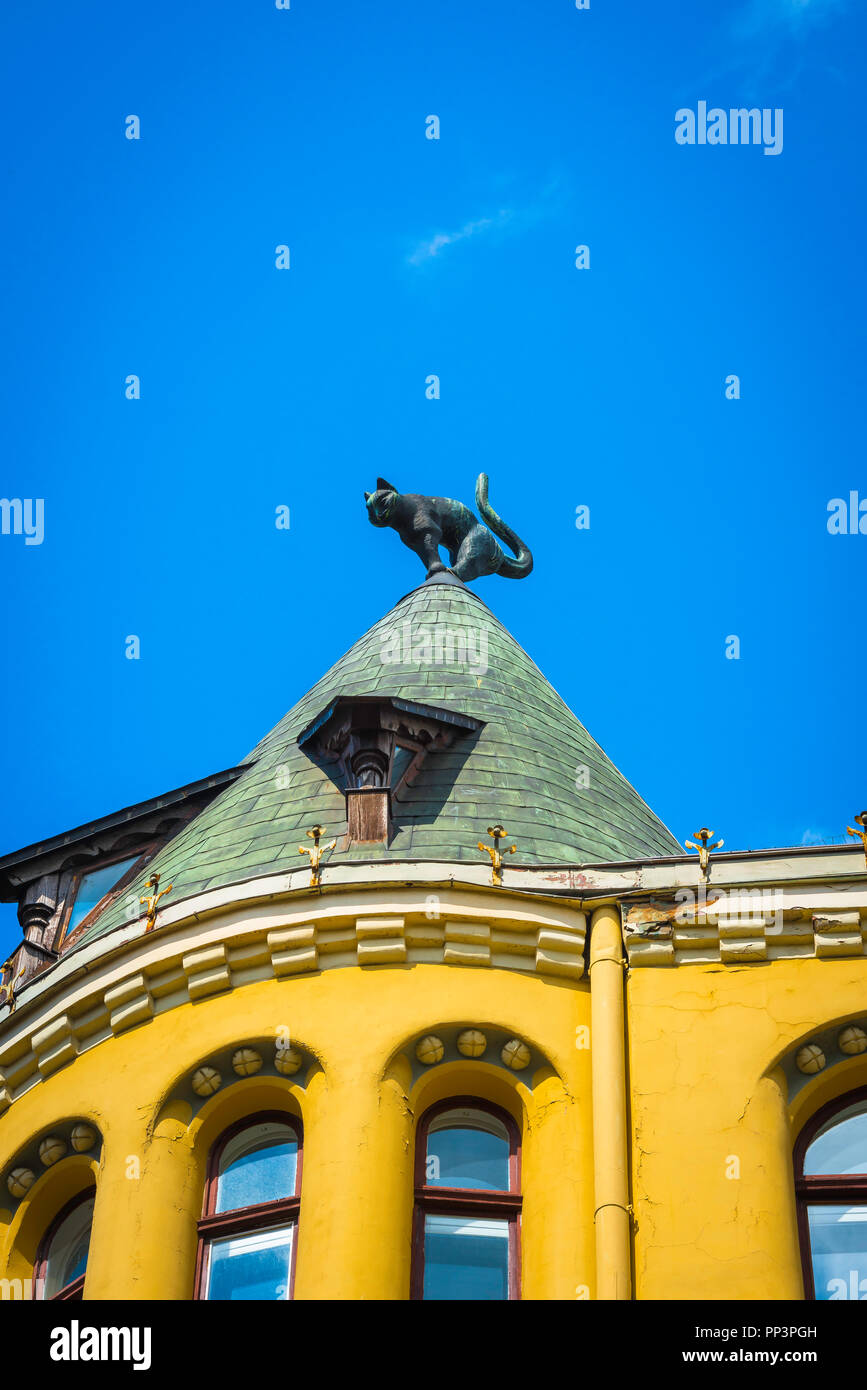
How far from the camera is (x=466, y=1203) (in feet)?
52.9

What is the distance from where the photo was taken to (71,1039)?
17828mm

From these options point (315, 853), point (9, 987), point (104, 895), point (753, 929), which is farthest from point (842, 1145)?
point (104, 895)

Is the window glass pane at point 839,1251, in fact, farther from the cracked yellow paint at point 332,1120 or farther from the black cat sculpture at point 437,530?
the black cat sculpture at point 437,530

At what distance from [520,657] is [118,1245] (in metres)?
9.44

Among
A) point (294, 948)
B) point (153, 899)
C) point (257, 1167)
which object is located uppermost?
point (153, 899)

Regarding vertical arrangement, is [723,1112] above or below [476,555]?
below

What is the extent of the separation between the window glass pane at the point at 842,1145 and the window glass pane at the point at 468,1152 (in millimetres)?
2254

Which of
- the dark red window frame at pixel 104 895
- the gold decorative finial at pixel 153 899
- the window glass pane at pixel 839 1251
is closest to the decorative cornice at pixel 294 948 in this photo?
the gold decorative finial at pixel 153 899

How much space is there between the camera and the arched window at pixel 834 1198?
15258mm

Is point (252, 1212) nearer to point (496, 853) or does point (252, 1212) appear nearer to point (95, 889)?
point (496, 853)

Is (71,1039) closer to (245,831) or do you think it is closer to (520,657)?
(245,831)

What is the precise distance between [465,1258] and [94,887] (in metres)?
7.36

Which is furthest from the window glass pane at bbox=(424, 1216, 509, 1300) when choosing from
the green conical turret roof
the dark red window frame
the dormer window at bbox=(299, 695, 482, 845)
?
the dark red window frame

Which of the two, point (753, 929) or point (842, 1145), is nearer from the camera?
point (842, 1145)
